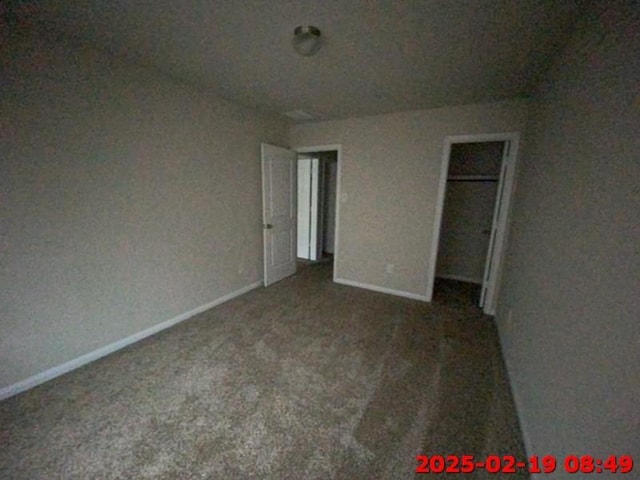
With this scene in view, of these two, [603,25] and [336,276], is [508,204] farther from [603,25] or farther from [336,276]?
[336,276]

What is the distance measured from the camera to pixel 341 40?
1631mm

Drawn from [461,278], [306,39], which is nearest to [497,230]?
[461,278]

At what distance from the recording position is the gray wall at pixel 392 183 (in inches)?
113

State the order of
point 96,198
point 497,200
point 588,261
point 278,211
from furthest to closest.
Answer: point 278,211
point 497,200
point 96,198
point 588,261

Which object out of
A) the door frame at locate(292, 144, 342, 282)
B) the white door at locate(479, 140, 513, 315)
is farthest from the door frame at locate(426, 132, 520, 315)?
the door frame at locate(292, 144, 342, 282)

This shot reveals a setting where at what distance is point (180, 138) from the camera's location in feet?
7.79

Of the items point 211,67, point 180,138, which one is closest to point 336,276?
point 180,138

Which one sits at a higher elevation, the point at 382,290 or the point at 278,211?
the point at 278,211

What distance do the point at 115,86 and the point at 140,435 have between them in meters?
2.40

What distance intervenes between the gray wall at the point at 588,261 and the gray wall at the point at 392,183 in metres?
1.19

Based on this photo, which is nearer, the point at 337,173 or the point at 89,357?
the point at 89,357

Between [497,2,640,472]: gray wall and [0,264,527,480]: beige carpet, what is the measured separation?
0.44 m

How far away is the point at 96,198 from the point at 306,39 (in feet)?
6.27

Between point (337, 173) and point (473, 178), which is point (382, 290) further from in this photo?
point (473, 178)
